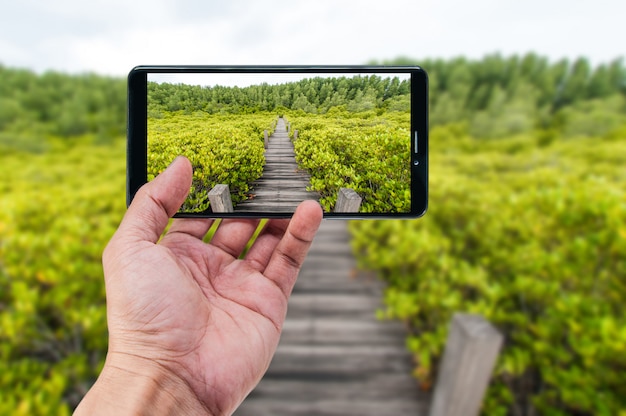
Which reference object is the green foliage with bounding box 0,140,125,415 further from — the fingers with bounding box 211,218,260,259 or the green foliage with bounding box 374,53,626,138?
the green foliage with bounding box 374,53,626,138

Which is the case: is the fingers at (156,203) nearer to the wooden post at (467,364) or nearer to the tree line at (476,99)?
the wooden post at (467,364)

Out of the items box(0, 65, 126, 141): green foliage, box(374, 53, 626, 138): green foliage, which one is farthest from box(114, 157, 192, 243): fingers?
box(374, 53, 626, 138): green foliage

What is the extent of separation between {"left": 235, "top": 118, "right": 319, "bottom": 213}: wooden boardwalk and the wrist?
402 millimetres

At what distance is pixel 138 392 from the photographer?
846mm

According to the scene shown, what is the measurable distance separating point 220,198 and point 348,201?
30cm

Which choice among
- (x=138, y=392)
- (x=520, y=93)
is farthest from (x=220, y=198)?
(x=520, y=93)

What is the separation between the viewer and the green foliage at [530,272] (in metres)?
1.55

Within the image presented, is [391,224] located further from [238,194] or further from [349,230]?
[238,194]

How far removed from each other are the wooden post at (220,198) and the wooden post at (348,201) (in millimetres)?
259

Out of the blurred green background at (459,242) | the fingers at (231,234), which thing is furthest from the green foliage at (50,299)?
the fingers at (231,234)

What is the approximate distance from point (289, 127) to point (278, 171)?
0.36ft

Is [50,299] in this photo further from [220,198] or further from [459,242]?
[459,242]

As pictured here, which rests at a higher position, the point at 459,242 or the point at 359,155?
the point at 359,155

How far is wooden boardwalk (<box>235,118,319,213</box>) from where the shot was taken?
1092 millimetres
